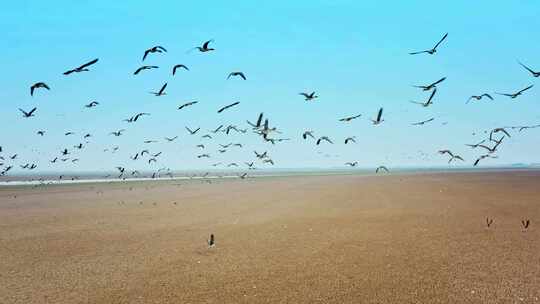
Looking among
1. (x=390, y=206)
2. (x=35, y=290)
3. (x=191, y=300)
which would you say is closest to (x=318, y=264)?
(x=191, y=300)

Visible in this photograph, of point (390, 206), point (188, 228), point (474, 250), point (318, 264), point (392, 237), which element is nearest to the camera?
point (318, 264)

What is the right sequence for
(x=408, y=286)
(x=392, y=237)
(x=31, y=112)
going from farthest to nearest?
(x=31, y=112) < (x=392, y=237) < (x=408, y=286)

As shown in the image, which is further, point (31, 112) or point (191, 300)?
point (31, 112)

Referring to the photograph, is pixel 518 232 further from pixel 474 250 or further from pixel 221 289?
pixel 221 289

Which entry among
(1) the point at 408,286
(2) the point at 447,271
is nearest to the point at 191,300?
(1) the point at 408,286

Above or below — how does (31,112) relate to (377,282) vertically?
above

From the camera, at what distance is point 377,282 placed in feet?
34.0

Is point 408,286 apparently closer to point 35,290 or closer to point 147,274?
point 147,274

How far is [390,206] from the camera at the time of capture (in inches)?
1050


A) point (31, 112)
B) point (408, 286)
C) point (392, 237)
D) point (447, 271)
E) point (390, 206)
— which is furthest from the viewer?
point (390, 206)

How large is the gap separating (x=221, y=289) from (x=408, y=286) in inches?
165

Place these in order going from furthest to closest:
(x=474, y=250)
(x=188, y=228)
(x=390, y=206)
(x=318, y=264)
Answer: (x=390, y=206) → (x=188, y=228) → (x=474, y=250) → (x=318, y=264)

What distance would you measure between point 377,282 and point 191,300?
167 inches

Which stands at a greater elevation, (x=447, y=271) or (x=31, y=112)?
(x=31, y=112)
